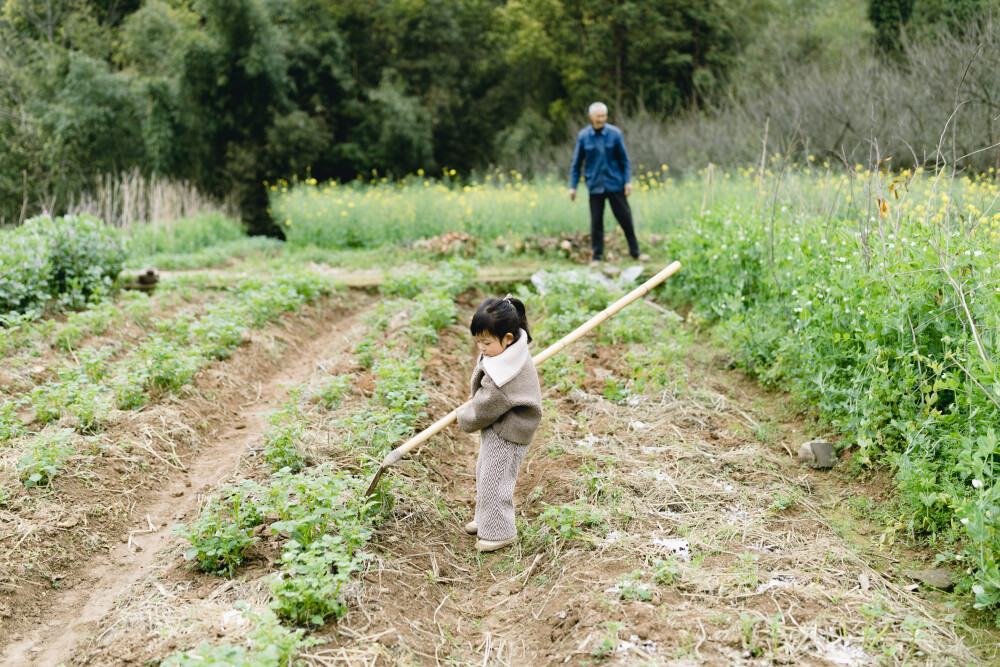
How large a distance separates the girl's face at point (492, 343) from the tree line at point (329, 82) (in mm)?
16726

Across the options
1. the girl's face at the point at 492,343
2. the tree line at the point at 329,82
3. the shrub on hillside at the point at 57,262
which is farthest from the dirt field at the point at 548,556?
the tree line at the point at 329,82

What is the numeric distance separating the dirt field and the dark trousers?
14.6ft

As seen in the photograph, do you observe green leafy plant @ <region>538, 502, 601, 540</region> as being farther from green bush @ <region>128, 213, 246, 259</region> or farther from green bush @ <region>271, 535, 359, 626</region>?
green bush @ <region>128, 213, 246, 259</region>

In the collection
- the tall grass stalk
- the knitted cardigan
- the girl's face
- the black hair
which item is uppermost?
the tall grass stalk

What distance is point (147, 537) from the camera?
13.6 ft

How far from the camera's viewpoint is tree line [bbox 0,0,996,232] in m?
19.3

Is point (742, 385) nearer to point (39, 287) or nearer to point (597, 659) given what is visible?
point (597, 659)

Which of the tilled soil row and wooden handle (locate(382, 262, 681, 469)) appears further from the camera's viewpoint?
wooden handle (locate(382, 262, 681, 469))

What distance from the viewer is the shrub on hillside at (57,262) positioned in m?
7.54

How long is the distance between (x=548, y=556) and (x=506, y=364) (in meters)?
1.01

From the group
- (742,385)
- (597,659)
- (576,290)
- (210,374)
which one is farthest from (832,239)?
(210,374)

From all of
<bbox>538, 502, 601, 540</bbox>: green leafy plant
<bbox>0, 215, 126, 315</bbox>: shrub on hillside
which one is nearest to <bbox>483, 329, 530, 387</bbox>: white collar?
<bbox>538, 502, 601, 540</bbox>: green leafy plant

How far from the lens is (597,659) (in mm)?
2883

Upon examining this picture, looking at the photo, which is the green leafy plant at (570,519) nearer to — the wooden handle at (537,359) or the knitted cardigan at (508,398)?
the knitted cardigan at (508,398)
